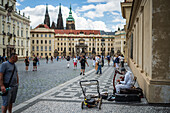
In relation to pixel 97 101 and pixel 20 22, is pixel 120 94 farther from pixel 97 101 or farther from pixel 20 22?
pixel 20 22

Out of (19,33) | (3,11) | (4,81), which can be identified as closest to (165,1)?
(4,81)

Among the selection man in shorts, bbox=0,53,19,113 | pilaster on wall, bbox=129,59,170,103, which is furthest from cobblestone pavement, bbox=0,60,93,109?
pilaster on wall, bbox=129,59,170,103

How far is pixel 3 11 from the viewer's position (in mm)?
49219

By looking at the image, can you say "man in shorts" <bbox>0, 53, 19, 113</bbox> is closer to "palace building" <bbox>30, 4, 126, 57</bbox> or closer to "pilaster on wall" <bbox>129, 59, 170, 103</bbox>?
"pilaster on wall" <bbox>129, 59, 170, 103</bbox>

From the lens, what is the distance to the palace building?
97312mm

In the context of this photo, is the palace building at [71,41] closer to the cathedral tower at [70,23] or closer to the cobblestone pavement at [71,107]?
the cathedral tower at [70,23]

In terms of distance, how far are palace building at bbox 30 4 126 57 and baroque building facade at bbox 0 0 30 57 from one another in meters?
30.3

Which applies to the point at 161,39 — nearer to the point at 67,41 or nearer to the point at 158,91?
the point at 158,91

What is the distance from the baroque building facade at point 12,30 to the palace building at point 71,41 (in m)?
30.3

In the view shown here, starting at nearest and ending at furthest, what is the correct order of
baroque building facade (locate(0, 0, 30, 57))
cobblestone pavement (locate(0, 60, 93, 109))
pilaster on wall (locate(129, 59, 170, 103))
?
1. pilaster on wall (locate(129, 59, 170, 103))
2. cobblestone pavement (locate(0, 60, 93, 109))
3. baroque building facade (locate(0, 0, 30, 57))

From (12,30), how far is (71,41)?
188 feet

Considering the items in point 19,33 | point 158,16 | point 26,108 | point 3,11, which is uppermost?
point 3,11

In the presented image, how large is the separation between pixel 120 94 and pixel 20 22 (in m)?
59.1

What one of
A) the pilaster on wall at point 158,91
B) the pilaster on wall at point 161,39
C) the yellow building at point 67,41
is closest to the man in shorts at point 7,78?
the pilaster on wall at point 158,91
